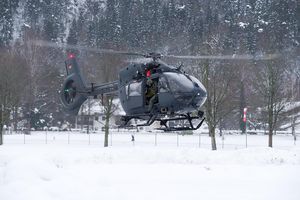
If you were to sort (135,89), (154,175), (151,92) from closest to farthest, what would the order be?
(151,92)
(135,89)
(154,175)

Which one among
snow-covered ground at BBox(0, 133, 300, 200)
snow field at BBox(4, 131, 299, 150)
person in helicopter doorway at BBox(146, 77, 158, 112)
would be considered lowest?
snow field at BBox(4, 131, 299, 150)

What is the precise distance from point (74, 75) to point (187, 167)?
6.39 m

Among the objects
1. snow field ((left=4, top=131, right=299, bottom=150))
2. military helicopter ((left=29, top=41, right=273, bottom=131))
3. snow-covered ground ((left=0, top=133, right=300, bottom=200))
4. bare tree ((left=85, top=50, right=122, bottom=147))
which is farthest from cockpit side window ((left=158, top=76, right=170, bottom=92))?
snow field ((left=4, top=131, right=299, bottom=150))

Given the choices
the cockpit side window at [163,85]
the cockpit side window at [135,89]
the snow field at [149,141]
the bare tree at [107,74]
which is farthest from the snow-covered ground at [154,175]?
the snow field at [149,141]

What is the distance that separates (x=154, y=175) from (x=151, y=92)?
13.5ft

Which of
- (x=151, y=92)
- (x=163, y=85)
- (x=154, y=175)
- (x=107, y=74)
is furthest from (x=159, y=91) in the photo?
(x=107, y=74)

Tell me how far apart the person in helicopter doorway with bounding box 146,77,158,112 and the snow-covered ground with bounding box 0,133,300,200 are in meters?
2.71

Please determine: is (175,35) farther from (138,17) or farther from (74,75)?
(74,75)

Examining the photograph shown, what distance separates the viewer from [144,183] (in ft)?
40.9

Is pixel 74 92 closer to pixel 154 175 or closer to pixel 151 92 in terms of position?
pixel 154 175

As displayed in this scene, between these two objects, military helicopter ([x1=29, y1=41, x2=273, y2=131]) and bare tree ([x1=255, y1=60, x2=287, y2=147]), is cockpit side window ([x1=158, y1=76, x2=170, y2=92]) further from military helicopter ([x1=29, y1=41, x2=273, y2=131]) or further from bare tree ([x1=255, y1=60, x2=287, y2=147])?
bare tree ([x1=255, y1=60, x2=287, y2=147])

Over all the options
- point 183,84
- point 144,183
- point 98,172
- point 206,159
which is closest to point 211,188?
point 144,183

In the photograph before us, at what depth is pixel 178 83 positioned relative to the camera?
10.8 m

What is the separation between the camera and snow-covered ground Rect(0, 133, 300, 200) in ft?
32.4
